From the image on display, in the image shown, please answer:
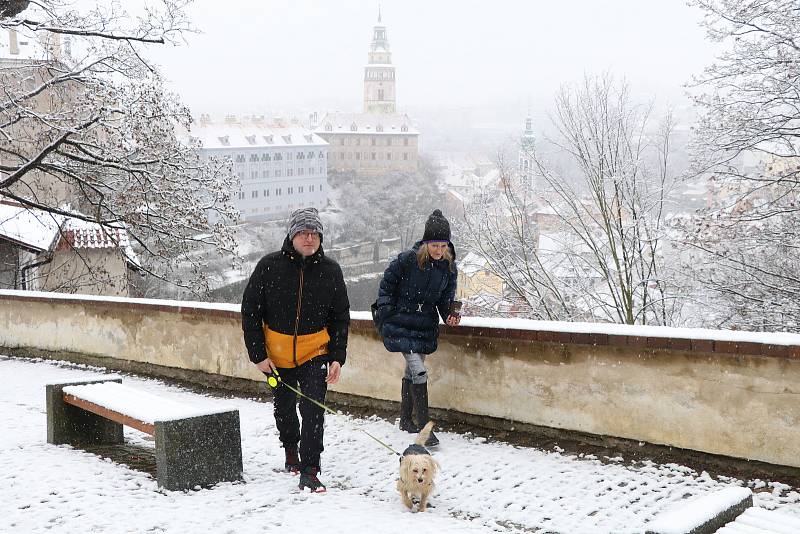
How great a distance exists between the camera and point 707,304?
17.2 m

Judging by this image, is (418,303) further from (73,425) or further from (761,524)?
(761,524)

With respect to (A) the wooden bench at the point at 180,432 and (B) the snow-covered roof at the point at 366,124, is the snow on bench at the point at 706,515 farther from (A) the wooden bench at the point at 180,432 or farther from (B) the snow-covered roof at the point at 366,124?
(B) the snow-covered roof at the point at 366,124

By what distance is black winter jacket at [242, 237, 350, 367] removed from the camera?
5.39m

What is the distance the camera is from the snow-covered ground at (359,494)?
4.83 m

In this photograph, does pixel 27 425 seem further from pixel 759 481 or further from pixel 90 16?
pixel 90 16

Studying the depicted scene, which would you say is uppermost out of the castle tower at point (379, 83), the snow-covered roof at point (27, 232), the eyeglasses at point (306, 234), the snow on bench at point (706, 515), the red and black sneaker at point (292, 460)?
the castle tower at point (379, 83)

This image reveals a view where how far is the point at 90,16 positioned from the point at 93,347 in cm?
803

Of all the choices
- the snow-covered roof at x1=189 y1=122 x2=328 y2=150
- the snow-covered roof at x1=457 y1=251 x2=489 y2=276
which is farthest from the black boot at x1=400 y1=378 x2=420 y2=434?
the snow-covered roof at x1=189 y1=122 x2=328 y2=150

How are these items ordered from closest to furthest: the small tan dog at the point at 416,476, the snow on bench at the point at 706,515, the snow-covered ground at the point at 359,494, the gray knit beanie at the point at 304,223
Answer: the snow on bench at the point at 706,515 < the snow-covered ground at the point at 359,494 < the small tan dog at the point at 416,476 < the gray knit beanie at the point at 304,223

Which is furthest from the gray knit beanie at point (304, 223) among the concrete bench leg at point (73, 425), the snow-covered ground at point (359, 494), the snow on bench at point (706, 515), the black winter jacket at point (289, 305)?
the snow on bench at point (706, 515)

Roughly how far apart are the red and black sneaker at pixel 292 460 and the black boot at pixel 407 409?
1170mm

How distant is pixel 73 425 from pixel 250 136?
106m

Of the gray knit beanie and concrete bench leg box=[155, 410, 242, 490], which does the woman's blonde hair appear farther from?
concrete bench leg box=[155, 410, 242, 490]

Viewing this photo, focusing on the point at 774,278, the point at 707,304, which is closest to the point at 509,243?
the point at 707,304
